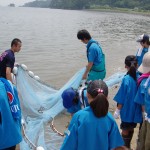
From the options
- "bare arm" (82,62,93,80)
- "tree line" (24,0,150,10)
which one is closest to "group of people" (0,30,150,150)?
"bare arm" (82,62,93,80)

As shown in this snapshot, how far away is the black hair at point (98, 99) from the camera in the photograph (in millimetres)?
2583

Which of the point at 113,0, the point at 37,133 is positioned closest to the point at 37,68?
the point at 37,133

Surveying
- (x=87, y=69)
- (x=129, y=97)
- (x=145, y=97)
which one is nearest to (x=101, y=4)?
(x=87, y=69)

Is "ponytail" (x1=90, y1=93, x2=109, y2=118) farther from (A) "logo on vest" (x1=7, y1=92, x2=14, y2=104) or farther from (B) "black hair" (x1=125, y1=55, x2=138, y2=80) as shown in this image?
(B) "black hair" (x1=125, y1=55, x2=138, y2=80)

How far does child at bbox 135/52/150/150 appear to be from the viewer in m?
3.50

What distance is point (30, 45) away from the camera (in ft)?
68.9

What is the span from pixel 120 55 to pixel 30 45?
651cm

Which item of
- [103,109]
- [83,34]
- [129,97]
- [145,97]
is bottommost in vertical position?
[129,97]

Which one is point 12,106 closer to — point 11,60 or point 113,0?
point 11,60

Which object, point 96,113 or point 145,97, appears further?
point 145,97

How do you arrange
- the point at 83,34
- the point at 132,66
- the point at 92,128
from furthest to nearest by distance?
the point at 83,34
the point at 132,66
the point at 92,128

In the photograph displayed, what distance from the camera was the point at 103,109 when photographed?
2.62 meters

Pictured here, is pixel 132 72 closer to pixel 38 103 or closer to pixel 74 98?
pixel 74 98

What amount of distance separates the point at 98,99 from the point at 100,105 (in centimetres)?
6
